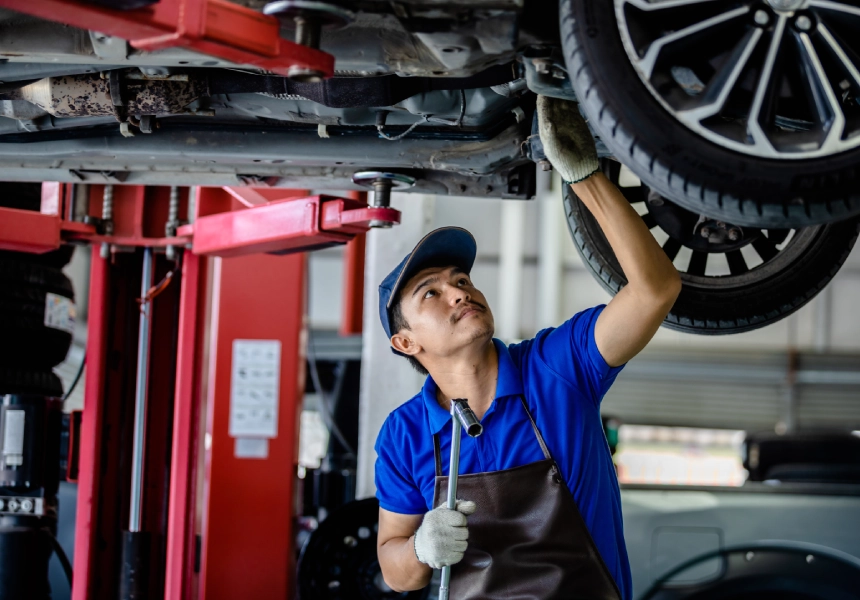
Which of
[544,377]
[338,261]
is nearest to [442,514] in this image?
[544,377]

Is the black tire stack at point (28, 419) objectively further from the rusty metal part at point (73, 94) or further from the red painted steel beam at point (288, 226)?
the rusty metal part at point (73, 94)

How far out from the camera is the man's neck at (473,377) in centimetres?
209

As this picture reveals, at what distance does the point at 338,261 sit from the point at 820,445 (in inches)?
267

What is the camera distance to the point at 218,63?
1566mm

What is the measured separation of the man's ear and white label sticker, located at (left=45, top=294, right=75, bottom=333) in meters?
1.33

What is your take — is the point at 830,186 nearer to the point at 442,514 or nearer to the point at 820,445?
the point at 442,514

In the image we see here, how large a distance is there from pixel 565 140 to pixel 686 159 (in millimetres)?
385

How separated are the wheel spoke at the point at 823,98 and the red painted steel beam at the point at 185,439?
2.14 metres

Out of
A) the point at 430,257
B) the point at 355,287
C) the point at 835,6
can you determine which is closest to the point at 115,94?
the point at 430,257

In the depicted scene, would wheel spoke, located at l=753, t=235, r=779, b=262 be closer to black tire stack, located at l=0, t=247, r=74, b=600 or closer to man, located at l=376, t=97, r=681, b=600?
man, located at l=376, t=97, r=681, b=600

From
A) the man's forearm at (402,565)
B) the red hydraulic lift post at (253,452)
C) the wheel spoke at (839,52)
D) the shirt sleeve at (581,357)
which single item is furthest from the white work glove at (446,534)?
the red hydraulic lift post at (253,452)

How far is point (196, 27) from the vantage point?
128 centimetres

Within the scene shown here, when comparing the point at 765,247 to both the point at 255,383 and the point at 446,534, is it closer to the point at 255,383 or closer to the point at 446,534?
the point at 446,534

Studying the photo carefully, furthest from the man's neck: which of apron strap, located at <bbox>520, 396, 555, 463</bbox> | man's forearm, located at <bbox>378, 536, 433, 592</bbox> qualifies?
man's forearm, located at <bbox>378, 536, 433, 592</bbox>
